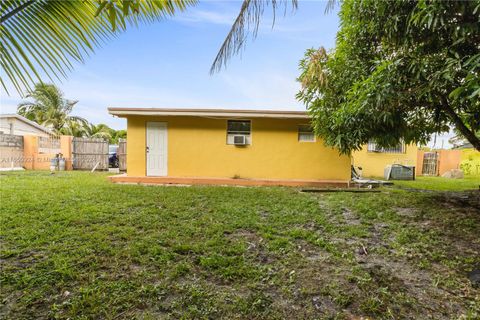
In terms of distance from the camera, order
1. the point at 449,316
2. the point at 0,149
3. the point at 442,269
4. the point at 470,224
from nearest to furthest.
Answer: the point at 449,316, the point at 442,269, the point at 470,224, the point at 0,149

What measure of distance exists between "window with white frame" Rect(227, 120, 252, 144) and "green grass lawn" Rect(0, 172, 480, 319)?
3637 millimetres

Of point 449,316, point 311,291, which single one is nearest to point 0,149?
point 311,291

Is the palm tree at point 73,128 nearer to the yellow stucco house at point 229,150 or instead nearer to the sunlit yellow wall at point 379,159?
the yellow stucco house at point 229,150

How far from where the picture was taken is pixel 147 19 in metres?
1.60

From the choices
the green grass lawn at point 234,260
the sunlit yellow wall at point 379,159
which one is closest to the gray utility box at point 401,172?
the sunlit yellow wall at point 379,159

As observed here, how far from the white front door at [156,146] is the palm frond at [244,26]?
653 centimetres

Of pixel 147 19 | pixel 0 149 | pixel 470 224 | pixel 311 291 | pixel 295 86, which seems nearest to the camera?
pixel 147 19

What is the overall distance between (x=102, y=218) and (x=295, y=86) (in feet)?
15.9

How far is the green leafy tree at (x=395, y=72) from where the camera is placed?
2.72 m

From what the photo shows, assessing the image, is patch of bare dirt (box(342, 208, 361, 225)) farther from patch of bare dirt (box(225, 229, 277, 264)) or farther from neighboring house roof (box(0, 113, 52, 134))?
neighboring house roof (box(0, 113, 52, 134))

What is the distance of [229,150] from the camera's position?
8.30 metres

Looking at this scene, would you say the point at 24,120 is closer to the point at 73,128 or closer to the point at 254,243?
the point at 73,128

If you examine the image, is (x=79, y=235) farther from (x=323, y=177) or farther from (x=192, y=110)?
(x=323, y=177)

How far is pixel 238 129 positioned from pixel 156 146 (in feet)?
9.13
